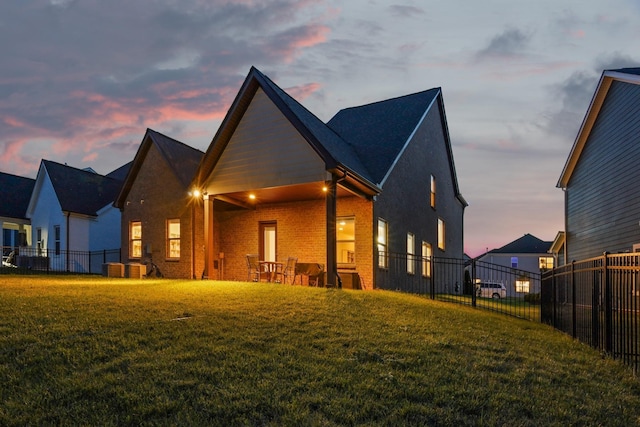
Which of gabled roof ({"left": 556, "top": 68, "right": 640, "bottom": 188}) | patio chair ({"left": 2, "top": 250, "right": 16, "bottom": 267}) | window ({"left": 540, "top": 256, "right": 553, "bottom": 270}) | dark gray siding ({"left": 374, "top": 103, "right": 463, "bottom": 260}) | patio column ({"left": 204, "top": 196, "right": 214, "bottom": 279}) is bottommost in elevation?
window ({"left": 540, "top": 256, "right": 553, "bottom": 270})

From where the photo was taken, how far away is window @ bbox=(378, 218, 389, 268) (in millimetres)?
14167

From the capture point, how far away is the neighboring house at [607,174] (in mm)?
13492

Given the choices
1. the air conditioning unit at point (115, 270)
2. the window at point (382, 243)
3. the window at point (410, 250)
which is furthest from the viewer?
the window at point (410, 250)

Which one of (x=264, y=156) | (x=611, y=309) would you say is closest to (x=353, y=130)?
(x=264, y=156)

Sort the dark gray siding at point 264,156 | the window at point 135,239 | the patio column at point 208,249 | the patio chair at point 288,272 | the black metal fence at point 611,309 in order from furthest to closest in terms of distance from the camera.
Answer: the window at point 135,239 < the patio chair at point 288,272 < the patio column at point 208,249 < the dark gray siding at point 264,156 < the black metal fence at point 611,309

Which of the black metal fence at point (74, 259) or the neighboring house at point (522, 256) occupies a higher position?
the black metal fence at point (74, 259)

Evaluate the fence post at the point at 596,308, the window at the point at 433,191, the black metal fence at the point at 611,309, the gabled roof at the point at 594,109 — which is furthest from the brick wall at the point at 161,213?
the gabled roof at the point at 594,109

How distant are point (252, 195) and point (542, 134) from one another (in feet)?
66.6

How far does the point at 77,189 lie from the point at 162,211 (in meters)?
9.94

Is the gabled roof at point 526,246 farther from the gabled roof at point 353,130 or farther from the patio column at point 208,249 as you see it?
the patio column at point 208,249

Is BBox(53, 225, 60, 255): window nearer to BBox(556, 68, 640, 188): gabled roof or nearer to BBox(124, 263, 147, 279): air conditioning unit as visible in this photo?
BBox(124, 263, 147, 279): air conditioning unit

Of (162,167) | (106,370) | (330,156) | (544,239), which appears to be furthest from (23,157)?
(544,239)

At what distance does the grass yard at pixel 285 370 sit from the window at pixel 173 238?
9250 millimetres

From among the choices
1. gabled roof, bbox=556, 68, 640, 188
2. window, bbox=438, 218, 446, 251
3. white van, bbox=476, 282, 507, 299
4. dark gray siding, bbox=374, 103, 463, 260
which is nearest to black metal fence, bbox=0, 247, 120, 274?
dark gray siding, bbox=374, 103, 463, 260
